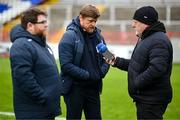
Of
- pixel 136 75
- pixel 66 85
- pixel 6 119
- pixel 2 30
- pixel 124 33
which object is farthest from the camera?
pixel 2 30

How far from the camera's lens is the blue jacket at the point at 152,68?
554 centimetres

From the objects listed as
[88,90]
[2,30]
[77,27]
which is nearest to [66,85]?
[88,90]

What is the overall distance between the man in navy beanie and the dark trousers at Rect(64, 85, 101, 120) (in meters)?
0.79

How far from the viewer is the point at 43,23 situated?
5.37 metres

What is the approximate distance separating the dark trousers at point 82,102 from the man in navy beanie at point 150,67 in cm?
79

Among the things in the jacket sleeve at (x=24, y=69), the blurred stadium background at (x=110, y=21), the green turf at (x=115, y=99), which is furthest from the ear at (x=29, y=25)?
the blurred stadium background at (x=110, y=21)

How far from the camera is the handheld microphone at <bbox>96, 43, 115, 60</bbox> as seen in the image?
612 cm

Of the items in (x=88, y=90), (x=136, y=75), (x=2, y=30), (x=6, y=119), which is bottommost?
(x=2, y=30)

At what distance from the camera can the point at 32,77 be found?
520cm

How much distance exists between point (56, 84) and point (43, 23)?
621 mm

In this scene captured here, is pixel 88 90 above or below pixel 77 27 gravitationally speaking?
below

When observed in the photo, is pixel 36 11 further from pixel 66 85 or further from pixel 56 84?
pixel 66 85

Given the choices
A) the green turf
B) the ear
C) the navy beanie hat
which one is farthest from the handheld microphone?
the green turf

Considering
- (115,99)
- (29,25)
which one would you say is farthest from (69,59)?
(115,99)
